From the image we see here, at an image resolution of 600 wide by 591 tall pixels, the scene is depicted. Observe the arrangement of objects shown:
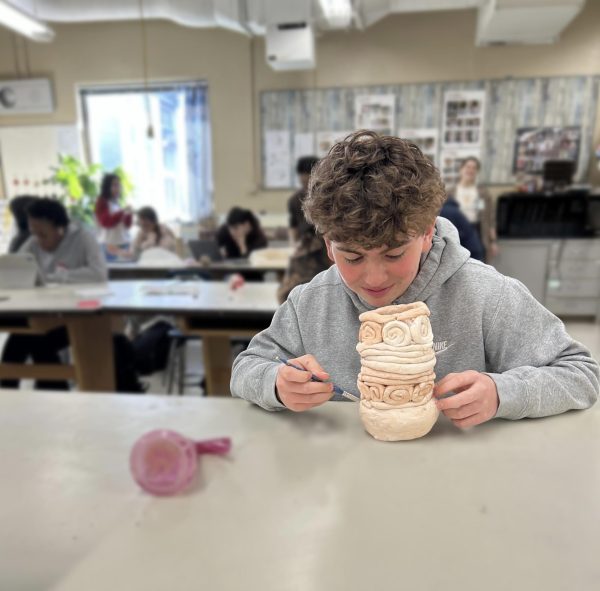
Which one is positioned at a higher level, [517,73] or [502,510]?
[517,73]

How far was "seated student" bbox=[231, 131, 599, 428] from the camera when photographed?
54 cm

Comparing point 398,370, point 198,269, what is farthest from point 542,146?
point 398,370

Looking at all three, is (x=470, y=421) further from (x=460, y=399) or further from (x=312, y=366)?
(x=312, y=366)

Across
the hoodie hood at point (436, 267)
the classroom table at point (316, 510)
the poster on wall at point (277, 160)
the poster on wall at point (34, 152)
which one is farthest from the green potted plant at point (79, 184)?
the hoodie hood at point (436, 267)

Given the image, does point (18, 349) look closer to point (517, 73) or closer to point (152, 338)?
point (152, 338)

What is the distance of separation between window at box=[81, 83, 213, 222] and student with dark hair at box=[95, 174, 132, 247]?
73 cm

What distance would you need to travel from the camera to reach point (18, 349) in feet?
8.96

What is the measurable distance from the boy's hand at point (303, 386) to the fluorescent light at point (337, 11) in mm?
3758

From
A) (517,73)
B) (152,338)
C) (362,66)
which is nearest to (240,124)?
(362,66)

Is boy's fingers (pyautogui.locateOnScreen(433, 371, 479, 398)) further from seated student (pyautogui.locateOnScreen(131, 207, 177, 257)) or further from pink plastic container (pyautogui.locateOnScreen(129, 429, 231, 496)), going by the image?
seated student (pyautogui.locateOnScreen(131, 207, 177, 257))

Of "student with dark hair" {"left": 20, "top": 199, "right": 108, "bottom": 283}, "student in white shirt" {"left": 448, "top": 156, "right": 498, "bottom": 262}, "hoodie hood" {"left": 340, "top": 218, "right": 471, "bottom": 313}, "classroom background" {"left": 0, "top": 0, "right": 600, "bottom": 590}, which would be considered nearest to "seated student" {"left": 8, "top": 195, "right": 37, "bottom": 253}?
"classroom background" {"left": 0, "top": 0, "right": 600, "bottom": 590}

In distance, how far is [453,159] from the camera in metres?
4.96

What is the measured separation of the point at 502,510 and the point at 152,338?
219cm

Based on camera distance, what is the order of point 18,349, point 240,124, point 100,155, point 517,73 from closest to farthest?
point 18,349, point 517,73, point 240,124, point 100,155
